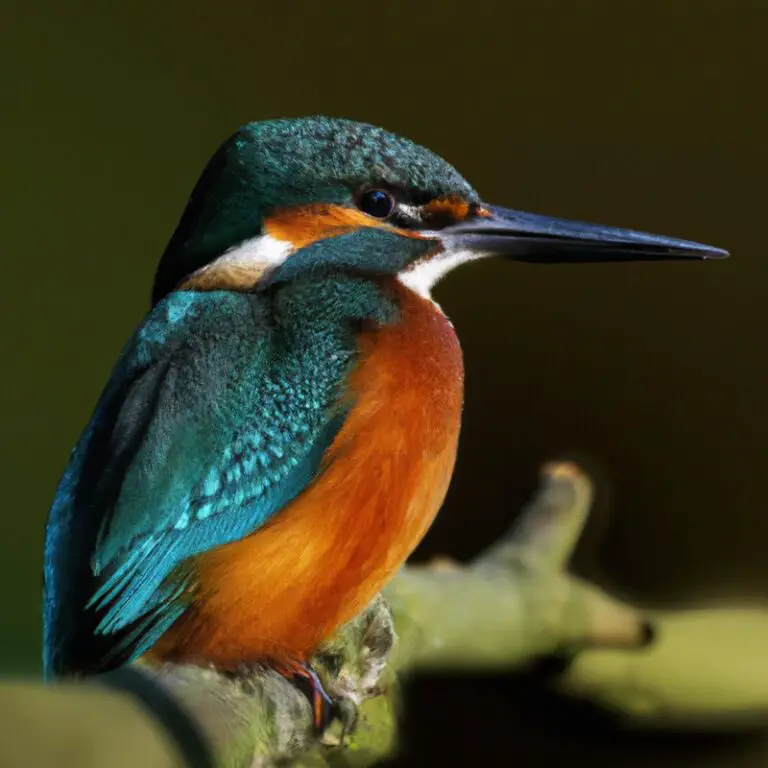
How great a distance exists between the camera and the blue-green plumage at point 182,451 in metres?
0.70

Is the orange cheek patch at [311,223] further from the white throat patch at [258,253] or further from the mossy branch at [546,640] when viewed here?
the mossy branch at [546,640]

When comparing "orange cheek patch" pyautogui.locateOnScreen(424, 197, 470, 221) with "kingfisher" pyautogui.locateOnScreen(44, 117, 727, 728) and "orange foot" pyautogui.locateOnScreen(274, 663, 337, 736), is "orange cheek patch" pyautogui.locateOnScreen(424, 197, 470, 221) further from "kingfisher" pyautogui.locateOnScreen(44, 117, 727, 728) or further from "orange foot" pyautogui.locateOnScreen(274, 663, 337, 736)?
"orange foot" pyautogui.locateOnScreen(274, 663, 337, 736)

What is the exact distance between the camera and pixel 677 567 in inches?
61.4

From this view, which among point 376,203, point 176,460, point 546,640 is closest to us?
point 176,460

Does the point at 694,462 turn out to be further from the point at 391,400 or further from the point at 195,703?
the point at 195,703

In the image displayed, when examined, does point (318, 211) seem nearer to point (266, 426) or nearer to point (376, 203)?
point (376, 203)

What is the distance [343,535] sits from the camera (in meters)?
0.75

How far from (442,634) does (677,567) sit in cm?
70

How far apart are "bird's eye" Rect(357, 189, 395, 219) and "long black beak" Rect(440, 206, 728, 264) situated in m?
0.05

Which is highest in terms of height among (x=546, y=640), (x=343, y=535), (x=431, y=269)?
(x=431, y=269)

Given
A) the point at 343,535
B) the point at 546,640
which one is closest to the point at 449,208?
the point at 343,535

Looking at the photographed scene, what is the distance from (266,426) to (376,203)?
192mm

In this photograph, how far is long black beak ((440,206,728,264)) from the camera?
0.86 m

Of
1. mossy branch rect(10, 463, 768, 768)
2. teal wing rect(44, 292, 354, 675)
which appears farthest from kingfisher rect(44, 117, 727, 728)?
mossy branch rect(10, 463, 768, 768)
